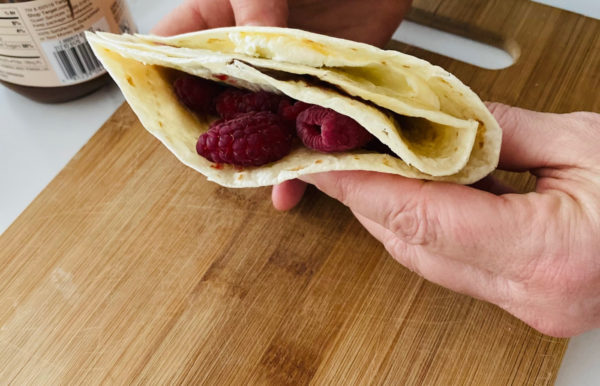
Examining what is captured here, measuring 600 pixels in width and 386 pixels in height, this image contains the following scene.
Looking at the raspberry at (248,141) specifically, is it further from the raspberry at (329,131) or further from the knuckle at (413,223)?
the knuckle at (413,223)

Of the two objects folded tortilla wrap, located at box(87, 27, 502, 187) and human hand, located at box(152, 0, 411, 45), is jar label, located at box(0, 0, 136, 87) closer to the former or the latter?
human hand, located at box(152, 0, 411, 45)

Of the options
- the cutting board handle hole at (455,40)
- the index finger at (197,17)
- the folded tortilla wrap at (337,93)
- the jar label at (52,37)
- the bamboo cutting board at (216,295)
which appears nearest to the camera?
the folded tortilla wrap at (337,93)

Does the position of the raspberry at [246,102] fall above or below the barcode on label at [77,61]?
above

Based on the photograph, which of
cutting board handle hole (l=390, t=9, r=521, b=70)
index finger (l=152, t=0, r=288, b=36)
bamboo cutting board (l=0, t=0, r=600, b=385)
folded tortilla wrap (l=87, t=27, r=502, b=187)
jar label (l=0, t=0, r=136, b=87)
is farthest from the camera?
cutting board handle hole (l=390, t=9, r=521, b=70)

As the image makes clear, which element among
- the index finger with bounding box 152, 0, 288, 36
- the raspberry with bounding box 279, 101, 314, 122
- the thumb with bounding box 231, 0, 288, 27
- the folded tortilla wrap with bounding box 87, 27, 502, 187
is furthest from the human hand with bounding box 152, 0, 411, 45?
the raspberry with bounding box 279, 101, 314, 122

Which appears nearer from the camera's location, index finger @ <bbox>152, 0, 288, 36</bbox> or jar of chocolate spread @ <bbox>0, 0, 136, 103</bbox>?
jar of chocolate spread @ <bbox>0, 0, 136, 103</bbox>

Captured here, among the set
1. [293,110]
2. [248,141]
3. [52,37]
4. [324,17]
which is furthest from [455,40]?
[52,37]

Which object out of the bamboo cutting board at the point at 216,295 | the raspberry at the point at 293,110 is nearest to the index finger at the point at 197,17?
the bamboo cutting board at the point at 216,295
